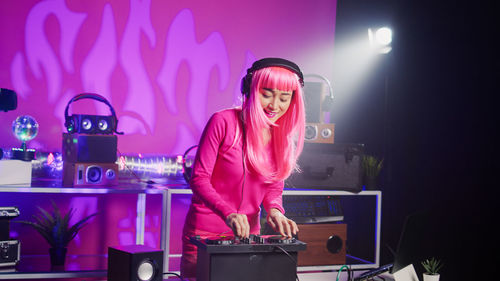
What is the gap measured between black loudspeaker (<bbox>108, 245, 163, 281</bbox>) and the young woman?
0.86ft

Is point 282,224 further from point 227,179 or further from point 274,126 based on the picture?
point 274,126

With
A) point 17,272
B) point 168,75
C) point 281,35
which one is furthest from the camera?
point 281,35

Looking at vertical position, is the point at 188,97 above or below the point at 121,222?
above

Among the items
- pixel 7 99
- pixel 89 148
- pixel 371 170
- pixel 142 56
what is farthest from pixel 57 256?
pixel 371 170

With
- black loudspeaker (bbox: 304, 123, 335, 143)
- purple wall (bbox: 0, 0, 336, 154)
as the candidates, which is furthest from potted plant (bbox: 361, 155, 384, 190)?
purple wall (bbox: 0, 0, 336, 154)

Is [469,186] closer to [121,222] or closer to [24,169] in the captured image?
[121,222]

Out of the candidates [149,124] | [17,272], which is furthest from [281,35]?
[17,272]

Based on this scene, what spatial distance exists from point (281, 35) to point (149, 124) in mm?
1295

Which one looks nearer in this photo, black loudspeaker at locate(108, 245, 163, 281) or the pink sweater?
black loudspeaker at locate(108, 245, 163, 281)

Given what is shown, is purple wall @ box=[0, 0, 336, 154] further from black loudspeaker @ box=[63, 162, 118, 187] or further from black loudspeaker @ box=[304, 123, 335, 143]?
black loudspeaker @ box=[304, 123, 335, 143]

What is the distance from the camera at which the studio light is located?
3158 millimetres

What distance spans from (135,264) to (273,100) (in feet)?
2.65

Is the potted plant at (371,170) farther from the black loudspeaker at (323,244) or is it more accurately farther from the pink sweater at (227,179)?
the pink sweater at (227,179)

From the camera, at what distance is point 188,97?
338cm
